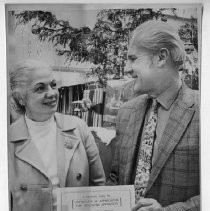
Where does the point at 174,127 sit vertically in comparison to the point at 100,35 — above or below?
below

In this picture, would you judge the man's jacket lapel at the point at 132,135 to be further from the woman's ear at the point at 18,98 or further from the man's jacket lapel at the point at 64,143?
the woman's ear at the point at 18,98

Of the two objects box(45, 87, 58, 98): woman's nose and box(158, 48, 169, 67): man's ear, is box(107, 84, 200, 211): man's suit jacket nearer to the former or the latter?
box(158, 48, 169, 67): man's ear

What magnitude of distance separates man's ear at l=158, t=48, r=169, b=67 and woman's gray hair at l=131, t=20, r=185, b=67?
12 millimetres

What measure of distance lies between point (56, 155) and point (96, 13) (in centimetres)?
58

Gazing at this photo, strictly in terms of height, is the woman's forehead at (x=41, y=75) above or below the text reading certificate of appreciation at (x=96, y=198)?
above

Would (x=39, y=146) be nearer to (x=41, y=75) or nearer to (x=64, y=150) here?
(x=64, y=150)

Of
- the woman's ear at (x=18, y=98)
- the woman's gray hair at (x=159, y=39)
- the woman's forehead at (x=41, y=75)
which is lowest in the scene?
the woman's ear at (x=18, y=98)

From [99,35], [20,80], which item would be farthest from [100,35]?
[20,80]

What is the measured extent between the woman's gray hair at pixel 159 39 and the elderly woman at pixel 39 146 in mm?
378

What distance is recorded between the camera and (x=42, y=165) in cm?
159

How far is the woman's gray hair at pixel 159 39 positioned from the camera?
162 cm

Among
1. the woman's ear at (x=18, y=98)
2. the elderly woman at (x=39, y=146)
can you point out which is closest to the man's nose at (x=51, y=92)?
the elderly woman at (x=39, y=146)

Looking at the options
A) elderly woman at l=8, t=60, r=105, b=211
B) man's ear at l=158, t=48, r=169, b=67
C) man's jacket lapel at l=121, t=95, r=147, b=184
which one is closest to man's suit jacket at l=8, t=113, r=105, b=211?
elderly woman at l=8, t=60, r=105, b=211

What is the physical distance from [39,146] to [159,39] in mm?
629
